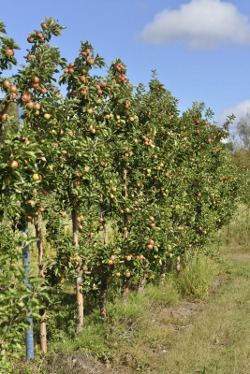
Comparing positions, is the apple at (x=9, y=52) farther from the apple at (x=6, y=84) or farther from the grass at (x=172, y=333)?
the grass at (x=172, y=333)

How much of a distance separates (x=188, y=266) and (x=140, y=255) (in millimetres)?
3528

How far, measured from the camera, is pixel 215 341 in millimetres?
6387

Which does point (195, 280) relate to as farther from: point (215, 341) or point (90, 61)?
point (90, 61)

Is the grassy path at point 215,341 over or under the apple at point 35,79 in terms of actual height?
under

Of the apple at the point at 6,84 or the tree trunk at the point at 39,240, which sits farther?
the tree trunk at the point at 39,240

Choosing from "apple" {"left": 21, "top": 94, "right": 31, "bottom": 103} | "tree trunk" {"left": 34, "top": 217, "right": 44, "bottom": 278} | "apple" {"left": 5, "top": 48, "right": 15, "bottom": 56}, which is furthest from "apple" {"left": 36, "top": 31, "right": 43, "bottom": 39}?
"tree trunk" {"left": 34, "top": 217, "right": 44, "bottom": 278}

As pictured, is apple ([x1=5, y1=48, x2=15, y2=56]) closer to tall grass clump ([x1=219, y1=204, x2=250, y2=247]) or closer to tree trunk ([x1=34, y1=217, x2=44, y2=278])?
tree trunk ([x1=34, y1=217, x2=44, y2=278])

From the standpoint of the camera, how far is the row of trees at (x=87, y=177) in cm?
338

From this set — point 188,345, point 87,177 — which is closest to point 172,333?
point 188,345

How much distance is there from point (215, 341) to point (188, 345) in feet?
1.65

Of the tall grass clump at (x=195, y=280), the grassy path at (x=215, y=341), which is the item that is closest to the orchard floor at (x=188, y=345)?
the grassy path at (x=215, y=341)

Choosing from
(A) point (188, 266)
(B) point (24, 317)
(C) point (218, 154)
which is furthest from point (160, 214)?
(C) point (218, 154)

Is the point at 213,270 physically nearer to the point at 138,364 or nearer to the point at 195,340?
the point at 195,340

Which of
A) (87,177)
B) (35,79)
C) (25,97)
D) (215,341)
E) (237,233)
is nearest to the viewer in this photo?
(25,97)
